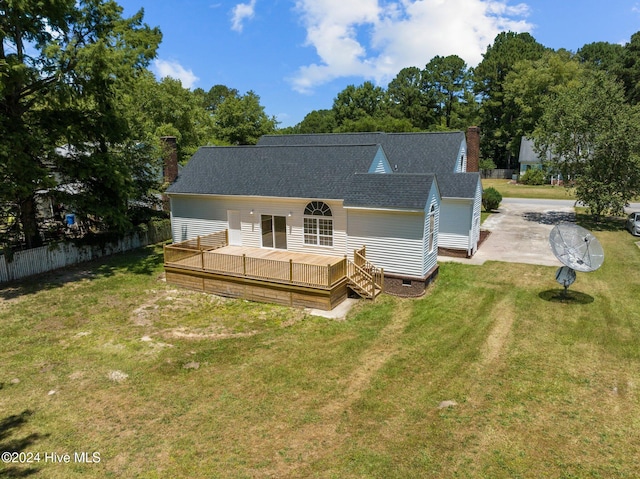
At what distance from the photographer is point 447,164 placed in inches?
947

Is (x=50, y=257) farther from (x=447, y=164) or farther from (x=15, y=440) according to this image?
(x=447, y=164)

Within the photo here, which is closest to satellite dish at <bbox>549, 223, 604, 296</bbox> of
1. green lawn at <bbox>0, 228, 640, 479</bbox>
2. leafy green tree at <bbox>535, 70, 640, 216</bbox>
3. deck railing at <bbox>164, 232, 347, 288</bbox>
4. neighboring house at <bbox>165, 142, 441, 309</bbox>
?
green lawn at <bbox>0, 228, 640, 479</bbox>

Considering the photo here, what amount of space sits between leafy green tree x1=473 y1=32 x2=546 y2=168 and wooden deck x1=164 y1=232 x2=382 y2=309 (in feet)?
189

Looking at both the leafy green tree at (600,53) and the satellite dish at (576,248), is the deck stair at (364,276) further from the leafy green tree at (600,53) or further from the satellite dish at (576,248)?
the leafy green tree at (600,53)

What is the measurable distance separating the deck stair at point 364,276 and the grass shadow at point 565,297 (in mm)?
6123

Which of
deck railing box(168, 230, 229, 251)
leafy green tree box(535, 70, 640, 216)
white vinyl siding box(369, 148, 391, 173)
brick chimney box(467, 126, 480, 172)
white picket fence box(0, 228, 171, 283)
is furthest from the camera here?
brick chimney box(467, 126, 480, 172)

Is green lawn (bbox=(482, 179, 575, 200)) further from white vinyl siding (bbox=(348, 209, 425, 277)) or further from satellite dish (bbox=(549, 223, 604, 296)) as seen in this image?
white vinyl siding (bbox=(348, 209, 425, 277))

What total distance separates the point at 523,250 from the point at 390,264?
10.5m

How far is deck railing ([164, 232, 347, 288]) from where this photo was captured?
14367 mm

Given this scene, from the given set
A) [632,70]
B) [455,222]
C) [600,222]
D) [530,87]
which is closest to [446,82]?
[530,87]

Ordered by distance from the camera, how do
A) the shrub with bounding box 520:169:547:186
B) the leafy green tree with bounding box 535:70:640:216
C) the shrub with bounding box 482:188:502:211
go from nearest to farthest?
the leafy green tree with bounding box 535:70:640:216, the shrub with bounding box 482:188:502:211, the shrub with bounding box 520:169:547:186

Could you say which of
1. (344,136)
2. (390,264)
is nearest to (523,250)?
(390,264)

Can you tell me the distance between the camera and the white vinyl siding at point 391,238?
15.2 metres

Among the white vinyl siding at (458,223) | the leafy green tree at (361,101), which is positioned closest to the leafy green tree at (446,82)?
the leafy green tree at (361,101)
